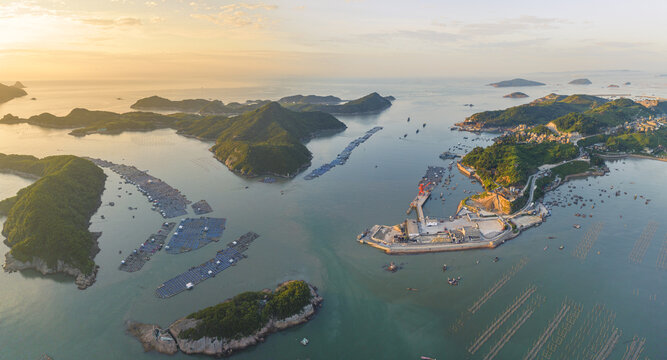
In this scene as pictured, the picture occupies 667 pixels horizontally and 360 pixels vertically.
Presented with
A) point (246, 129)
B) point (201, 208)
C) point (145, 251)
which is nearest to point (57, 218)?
point (145, 251)

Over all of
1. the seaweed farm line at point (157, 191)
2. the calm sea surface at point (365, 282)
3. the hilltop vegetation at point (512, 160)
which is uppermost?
the hilltop vegetation at point (512, 160)

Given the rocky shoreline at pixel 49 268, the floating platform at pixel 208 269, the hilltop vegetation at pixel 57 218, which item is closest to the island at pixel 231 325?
the floating platform at pixel 208 269

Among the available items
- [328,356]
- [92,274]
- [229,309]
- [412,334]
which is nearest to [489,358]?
[412,334]

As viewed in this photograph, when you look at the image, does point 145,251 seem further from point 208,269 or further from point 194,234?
point 208,269

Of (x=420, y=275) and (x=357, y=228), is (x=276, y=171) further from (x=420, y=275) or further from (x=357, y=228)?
(x=420, y=275)

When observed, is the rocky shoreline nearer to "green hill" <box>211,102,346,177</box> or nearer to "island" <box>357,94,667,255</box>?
"island" <box>357,94,667,255</box>

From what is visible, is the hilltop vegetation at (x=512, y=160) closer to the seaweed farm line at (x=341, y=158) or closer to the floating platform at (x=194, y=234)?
the seaweed farm line at (x=341, y=158)

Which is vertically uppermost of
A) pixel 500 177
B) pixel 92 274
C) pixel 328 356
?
pixel 500 177
